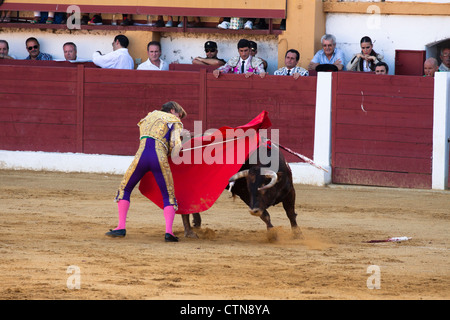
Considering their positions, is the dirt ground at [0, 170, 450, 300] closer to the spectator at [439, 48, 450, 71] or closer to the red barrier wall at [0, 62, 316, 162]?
the red barrier wall at [0, 62, 316, 162]

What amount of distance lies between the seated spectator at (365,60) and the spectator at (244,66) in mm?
1012

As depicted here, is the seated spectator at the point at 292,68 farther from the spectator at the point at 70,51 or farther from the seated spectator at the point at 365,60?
the spectator at the point at 70,51

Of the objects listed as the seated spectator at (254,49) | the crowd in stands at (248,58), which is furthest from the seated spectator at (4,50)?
the seated spectator at (254,49)

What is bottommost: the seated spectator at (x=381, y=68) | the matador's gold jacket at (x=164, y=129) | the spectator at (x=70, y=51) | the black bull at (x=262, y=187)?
the black bull at (x=262, y=187)

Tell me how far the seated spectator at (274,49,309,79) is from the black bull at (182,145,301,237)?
355 cm

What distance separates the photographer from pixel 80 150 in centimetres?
1012

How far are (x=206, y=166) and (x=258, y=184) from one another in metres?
0.44

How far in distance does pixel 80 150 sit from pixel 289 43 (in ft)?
9.12

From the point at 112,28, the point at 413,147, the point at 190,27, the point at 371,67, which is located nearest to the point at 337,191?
the point at 413,147

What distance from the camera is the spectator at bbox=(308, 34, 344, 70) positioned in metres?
9.51

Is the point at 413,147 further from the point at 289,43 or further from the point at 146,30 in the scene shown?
the point at 146,30

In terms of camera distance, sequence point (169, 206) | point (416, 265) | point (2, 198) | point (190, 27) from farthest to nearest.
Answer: point (190, 27) < point (2, 198) < point (169, 206) < point (416, 265)

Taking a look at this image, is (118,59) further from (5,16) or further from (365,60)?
(365,60)

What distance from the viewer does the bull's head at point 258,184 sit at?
18.7 feet
